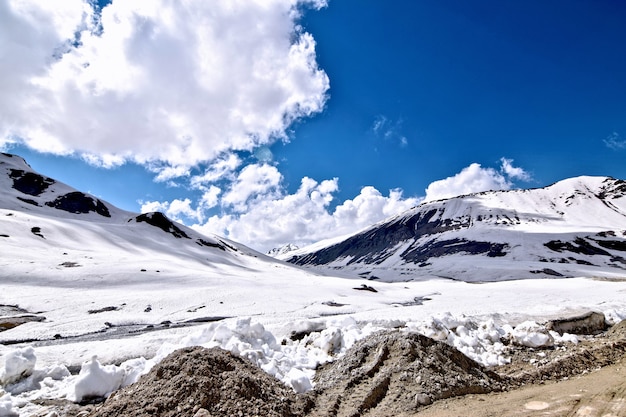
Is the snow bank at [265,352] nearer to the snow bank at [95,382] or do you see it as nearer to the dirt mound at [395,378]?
the snow bank at [95,382]

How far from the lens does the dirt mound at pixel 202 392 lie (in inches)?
287

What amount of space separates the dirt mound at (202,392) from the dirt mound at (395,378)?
1.14 metres

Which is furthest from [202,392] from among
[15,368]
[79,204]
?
→ [79,204]

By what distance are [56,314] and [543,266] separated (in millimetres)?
103456

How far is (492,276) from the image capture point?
88500 mm

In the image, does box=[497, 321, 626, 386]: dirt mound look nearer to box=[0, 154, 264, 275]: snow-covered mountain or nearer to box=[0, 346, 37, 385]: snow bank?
box=[0, 346, 37, 385]: snow bank

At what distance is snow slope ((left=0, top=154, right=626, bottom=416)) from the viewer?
9727 millimetres

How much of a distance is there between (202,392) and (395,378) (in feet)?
15.4

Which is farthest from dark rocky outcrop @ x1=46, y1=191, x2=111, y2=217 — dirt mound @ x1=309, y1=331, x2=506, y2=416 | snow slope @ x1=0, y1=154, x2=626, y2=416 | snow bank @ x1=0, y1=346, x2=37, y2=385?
dirt mound @ x1=309, y1=331, x2=506, y2=416

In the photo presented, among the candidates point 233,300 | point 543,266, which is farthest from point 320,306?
point 543,266

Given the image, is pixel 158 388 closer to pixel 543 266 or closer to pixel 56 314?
pixel 56 314

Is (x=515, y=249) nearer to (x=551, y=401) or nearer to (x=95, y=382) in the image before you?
(x=551, y=401)

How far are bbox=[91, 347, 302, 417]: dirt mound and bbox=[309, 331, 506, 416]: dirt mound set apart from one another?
3.74 ft

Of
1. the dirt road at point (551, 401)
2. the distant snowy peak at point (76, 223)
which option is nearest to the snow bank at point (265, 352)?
the dirt road at point (551, 401)
